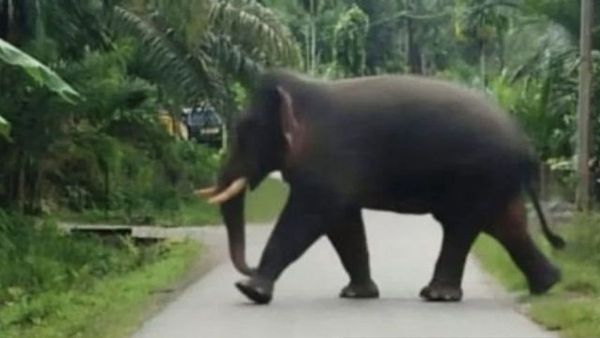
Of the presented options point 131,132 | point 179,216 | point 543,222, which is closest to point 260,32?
point 179,216

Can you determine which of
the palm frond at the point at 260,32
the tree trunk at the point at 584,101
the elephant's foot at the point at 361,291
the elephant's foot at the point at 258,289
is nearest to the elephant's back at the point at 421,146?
the elephant's foot at the point at 361,291

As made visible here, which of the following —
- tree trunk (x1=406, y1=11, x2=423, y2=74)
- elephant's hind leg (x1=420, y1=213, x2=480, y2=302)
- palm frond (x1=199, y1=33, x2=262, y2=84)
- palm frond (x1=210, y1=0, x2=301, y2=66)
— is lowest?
tree trunk (x1=406, y1=11, x2=423, y2=74)

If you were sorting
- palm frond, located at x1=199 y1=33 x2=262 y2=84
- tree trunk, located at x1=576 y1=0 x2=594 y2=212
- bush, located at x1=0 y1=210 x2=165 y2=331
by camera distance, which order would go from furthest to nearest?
1. palm frond, located at x1=199 y1=33 x2=262 y2=84
2. tree trunk, located at x1=576 y1=0 x2=594 y2=212
3. bush, located at x1=0 y1=210 x2=165 y2=331

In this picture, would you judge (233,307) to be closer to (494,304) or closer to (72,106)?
(494,304)

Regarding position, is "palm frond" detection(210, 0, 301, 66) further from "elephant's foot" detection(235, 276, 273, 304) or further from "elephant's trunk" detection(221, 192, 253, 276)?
"elephant's foot" detection(235, 276, 273, 304)

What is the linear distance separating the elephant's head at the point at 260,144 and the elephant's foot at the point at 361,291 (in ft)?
3.20

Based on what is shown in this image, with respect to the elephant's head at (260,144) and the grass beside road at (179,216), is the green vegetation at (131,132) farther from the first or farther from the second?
the elephant's head at (260,144)

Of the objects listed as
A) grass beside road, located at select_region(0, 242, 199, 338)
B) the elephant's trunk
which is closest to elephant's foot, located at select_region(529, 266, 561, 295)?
the elephant's trunk

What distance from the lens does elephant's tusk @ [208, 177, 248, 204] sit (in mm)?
15812

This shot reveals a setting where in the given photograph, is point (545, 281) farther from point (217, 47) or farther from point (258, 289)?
point (217, 47)

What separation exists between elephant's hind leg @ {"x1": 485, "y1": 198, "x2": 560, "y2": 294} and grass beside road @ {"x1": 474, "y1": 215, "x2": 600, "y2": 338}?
0.15 metres

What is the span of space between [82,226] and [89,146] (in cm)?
177

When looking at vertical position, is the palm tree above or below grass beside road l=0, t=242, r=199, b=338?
below

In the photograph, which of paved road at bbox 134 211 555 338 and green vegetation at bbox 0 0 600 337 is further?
green vegetation at bbox 0 0 600 337
